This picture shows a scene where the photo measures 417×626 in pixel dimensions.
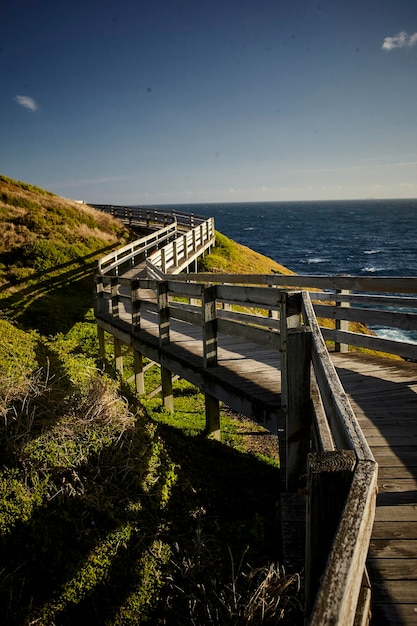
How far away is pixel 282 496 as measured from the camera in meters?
3.81

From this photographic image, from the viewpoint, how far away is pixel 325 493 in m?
1.55

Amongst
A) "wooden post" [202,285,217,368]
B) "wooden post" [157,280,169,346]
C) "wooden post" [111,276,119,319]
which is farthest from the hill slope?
"wooden post" [202,285,217,368]

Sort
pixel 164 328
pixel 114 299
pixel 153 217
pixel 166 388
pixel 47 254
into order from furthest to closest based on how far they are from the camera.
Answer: pixel 153 217, pixel 47 254, pixel 114 299, pixel 166 388, pixel 164 328

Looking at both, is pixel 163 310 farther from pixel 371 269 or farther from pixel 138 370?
pixel 371 269

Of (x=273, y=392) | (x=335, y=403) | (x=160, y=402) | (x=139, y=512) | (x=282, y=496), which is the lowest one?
(x=160, y=402)

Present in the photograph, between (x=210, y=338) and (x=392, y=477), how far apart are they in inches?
128

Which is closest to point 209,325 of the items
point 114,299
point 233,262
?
point 114,299

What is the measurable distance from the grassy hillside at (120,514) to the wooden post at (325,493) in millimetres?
1983

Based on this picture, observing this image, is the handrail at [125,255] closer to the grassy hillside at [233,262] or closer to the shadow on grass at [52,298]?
the shadow on grass at [52,298]

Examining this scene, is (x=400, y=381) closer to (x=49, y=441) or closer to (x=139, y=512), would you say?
(x=139, y=512)

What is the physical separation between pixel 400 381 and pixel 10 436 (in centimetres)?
446

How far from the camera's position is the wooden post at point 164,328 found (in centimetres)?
745

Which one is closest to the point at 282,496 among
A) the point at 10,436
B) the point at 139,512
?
the point at 139,512

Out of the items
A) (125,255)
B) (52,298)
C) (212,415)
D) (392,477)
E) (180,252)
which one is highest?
(180,252)
